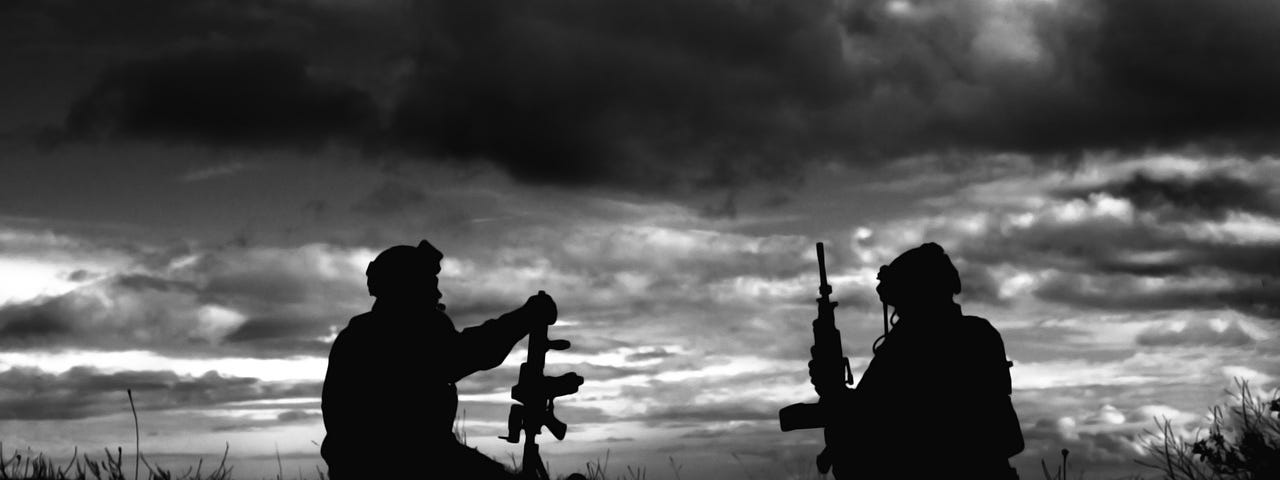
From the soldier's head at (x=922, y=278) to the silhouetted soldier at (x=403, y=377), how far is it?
3.46 m

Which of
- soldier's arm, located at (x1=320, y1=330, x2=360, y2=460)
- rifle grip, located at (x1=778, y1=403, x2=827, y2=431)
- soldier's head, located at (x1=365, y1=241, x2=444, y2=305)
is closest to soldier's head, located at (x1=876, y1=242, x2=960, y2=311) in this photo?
rifle grip, located at (x1=778, y1=403, x2=827, y2=431)

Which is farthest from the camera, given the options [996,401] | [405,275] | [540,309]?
[540,309]

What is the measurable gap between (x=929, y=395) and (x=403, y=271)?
15.5 ft

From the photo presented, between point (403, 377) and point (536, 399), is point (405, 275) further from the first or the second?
point (536, 399)

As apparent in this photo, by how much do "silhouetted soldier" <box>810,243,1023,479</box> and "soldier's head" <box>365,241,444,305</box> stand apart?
3.93 metres

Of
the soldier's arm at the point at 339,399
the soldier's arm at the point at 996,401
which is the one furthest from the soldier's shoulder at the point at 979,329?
the soldier's arm at the point at 339,399

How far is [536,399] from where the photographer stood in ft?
36.0

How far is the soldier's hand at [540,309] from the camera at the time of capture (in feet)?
36.6

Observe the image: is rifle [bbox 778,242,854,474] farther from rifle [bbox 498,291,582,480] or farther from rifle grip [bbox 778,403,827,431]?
rifle [bbox 498,291,582,480]

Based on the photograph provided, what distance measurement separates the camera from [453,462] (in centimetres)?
1052

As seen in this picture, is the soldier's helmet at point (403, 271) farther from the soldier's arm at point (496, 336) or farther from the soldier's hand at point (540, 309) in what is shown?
the soldier's hand at point (540, 309)

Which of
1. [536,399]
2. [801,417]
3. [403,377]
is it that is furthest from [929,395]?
[403,377]

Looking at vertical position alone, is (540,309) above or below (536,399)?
above

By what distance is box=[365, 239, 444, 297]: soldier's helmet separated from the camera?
10844 millimetres
